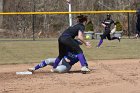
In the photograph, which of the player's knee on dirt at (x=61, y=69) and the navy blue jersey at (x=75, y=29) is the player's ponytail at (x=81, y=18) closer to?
the navy blue jersey at (x=75, y=29)

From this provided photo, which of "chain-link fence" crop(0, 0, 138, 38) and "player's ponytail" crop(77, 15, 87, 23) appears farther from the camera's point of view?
"chain-link fence" crop(0, 0, 138, 38)

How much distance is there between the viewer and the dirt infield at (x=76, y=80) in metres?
8.80

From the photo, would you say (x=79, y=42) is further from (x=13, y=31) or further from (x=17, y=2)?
(x=17, y=2)

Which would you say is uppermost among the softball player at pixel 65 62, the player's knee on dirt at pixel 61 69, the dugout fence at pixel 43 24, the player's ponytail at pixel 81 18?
the player's ponytail at pixel 81 18

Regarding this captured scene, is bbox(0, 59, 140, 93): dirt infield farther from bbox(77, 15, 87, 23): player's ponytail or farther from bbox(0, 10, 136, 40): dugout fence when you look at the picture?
bbox(0, 10, 136, 40): dugout fence

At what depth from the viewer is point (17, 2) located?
36.3 meters

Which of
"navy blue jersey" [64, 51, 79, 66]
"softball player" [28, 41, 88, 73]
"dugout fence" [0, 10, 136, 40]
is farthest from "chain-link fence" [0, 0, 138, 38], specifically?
"navy blue jersey" [64, 51, 79, 66]

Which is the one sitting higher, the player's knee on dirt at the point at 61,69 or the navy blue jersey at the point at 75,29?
the navy blue jersey at the point at 75,29

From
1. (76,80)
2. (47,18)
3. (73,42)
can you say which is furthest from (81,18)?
(47,18)

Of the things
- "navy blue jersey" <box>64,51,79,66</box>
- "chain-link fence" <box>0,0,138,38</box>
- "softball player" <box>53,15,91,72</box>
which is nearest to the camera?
"softball player" <box>53,15,91,72</box>

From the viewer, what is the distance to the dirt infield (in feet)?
28.9

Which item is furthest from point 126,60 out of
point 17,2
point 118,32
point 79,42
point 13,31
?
point 17,2

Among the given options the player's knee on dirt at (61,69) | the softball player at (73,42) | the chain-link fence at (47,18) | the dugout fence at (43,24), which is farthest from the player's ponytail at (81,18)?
the dugout fence at (43,24)

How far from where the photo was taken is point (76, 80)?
1001 centimetres
